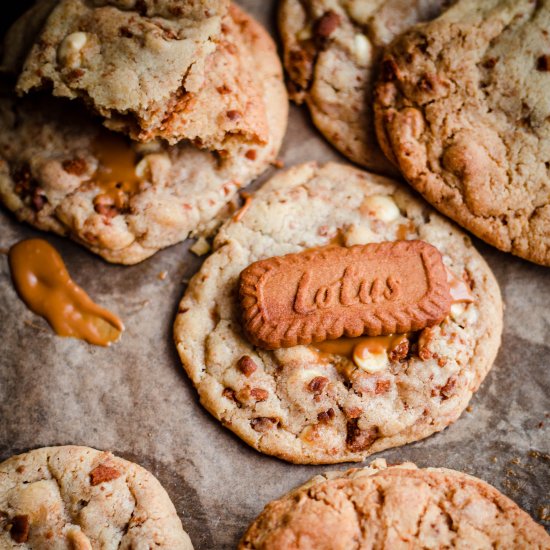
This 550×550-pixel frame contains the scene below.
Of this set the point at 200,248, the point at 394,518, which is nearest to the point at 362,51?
the point at 200,248

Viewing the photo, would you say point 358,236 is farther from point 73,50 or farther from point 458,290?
point 73,50

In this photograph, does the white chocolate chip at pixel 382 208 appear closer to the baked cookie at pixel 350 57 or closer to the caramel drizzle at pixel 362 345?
the baked cookie at pixel 350 57

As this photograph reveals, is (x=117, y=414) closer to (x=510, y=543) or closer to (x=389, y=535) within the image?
(x=389, y=535)

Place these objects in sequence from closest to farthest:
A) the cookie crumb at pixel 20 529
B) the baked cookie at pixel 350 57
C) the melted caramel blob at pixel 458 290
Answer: the cookie crumb at pixel 20 529
the melted caramel blob at pixel 458 290
the baked cookie at pixel 350 57

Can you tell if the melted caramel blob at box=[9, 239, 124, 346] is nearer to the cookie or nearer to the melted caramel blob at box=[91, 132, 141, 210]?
the cookie

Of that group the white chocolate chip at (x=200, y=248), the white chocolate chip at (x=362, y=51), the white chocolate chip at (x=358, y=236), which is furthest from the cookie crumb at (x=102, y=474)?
the white chocolate chip at (x=362, y=51)

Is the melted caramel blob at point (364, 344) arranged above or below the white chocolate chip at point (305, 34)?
below

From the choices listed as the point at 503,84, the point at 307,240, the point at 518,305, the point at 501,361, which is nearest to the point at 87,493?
the point at 307,240

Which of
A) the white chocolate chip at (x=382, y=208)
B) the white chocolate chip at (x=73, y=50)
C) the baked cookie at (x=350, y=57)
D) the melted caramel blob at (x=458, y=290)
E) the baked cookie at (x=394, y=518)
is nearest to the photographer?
the baked cookie at (x=394, y=518)
